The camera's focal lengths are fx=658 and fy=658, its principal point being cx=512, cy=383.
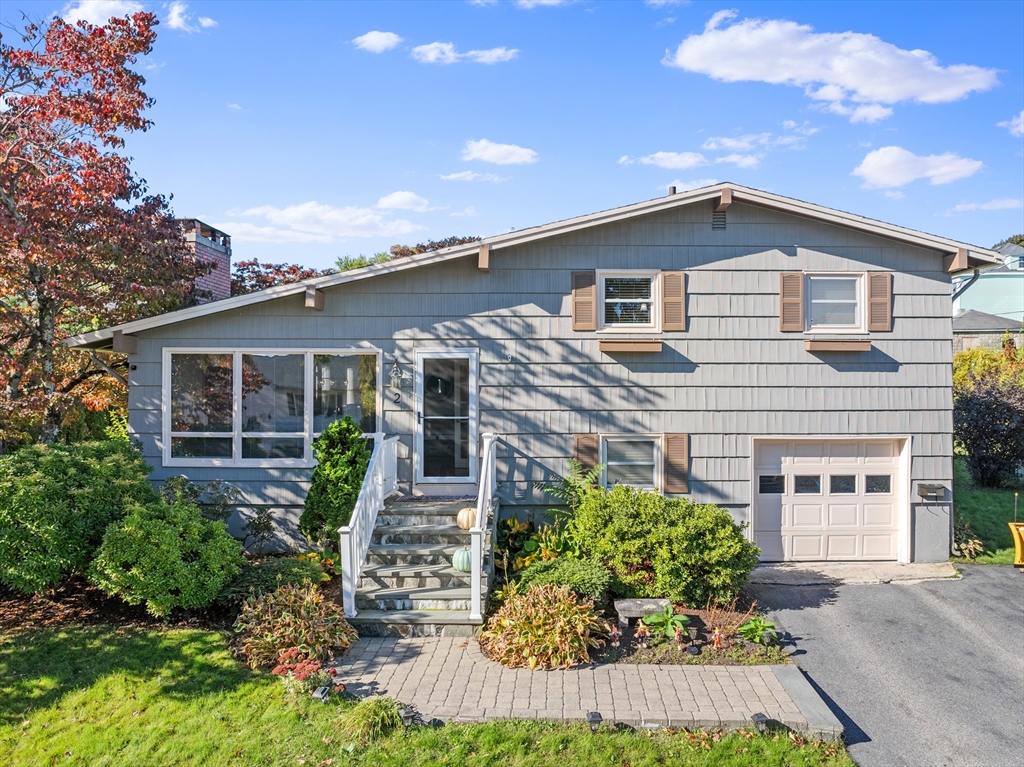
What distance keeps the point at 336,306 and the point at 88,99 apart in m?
4.41

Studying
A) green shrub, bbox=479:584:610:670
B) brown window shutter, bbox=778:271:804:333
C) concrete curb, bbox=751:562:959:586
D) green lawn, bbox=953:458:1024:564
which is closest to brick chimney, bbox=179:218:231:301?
green shrub, bbox=479:584:610:670

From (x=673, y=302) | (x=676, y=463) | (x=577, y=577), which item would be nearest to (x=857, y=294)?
(x=673, y=302)

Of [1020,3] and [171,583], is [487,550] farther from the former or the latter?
[1020,3]

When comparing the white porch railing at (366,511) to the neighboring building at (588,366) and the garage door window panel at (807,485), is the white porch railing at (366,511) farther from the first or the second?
the garage door window panel at (807,485)

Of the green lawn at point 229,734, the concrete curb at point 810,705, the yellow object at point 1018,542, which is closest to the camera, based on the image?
the green lawn at point 229,734

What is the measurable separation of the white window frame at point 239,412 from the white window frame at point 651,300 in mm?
3321

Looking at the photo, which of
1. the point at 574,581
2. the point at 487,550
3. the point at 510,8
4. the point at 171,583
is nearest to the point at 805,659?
the point at 574,581

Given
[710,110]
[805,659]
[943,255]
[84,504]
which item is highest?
[710,110]

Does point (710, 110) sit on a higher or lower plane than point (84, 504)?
higher

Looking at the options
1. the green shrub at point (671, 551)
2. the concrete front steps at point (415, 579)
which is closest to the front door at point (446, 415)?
the concrete front steps at point (415, 579)

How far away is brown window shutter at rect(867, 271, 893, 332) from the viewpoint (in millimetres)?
9625

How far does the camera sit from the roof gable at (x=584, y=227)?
30.5 feet

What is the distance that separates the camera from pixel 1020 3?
35.9 ft

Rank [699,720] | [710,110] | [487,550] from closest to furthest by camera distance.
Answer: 1. [699,720]
2. [487,550]
3. [710,110]
